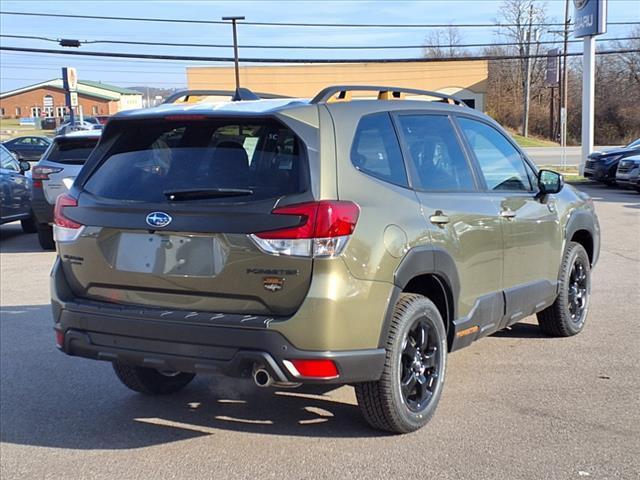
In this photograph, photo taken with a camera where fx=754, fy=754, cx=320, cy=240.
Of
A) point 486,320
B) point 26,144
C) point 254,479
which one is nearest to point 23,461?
point 254,479

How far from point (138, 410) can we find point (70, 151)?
780cm

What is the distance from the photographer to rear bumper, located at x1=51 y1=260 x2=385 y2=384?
3732mm

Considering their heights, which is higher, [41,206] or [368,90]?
[368,90]

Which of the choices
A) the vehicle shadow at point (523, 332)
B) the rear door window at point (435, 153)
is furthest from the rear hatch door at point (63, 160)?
the rear door window at point (435, 153)

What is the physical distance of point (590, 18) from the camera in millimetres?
23766

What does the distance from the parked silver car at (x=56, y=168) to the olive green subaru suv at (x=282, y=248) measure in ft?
24.4

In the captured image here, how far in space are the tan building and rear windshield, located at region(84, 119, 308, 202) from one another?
50.2 m

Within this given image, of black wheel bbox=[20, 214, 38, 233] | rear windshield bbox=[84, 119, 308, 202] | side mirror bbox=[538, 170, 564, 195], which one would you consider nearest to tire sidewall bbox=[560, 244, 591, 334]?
side mirror bbox=[538, 170, 564, 195]

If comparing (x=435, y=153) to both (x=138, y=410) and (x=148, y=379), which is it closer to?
(x=148, y=379)

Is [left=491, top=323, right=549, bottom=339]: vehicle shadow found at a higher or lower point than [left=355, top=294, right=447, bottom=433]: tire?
lower

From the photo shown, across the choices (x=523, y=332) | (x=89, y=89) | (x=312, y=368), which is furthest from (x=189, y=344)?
(x=89, y=89)

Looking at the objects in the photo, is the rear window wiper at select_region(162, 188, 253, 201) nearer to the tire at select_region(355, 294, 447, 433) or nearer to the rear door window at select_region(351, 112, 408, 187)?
the rear door window at select_region(351, 112, 408, 187)

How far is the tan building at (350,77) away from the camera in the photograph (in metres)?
54.0

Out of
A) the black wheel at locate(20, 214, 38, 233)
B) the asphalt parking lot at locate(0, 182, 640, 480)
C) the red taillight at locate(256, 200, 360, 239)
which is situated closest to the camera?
the red taillight at locate(256, 200, 360, 239)
